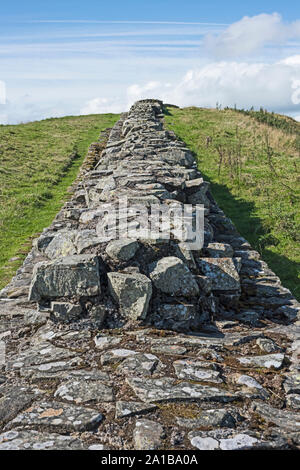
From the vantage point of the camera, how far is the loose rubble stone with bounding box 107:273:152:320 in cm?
410

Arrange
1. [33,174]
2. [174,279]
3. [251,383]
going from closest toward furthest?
[251,383] < [174,279] < [33,174]

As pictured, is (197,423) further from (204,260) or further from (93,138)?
(93,138)

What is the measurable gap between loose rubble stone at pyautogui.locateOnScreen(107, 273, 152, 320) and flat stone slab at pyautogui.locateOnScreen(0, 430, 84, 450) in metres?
1.60

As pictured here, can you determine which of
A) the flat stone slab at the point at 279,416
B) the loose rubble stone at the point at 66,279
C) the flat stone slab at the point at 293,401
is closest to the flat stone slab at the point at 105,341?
the loose rubble stone at the point at 66,279

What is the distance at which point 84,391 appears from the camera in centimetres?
310

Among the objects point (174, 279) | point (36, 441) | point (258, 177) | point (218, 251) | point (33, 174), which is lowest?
point (36, 441)

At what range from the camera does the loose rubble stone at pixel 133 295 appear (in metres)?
4.10

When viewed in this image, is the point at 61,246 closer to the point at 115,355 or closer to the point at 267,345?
the point at 115,355

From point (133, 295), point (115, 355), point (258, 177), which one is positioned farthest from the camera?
point (258, 177)

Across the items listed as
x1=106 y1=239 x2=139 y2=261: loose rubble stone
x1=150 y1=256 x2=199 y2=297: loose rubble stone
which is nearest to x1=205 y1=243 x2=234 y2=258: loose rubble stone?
x1=150 y1=256 x2=199 y2=297: loose rubble stone

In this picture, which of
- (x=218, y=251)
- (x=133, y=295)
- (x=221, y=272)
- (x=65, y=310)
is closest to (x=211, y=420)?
(x=133, y=295)

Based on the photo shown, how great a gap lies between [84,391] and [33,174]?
14.8 metres
